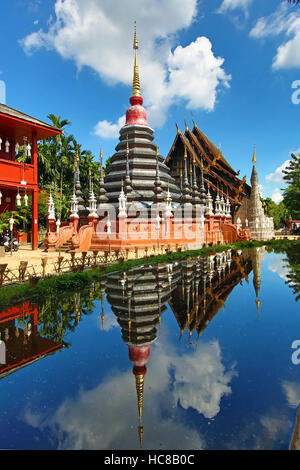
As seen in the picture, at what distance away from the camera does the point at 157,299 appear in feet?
28.1

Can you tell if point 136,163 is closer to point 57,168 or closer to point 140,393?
point 57,168

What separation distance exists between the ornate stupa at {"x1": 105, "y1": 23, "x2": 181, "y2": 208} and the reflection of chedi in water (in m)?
12.4

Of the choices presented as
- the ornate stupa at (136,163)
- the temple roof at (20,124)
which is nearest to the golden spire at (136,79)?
the ornate stupa at (136,163)

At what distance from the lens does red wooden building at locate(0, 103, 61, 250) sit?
1908 cm

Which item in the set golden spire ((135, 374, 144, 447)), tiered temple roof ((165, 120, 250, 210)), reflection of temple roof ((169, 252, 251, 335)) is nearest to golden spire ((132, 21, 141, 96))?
tiered temple roof ((165, 120, 250, 210))

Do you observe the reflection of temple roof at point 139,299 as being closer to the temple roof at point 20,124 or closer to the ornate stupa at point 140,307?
the ornate stupa at point 140,307

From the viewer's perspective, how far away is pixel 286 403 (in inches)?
143

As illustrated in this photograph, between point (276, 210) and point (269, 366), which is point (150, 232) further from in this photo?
point (276, 210)

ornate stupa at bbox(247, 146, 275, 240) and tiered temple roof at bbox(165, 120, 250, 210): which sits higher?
tiered temple roof at bbox(165, 120, 250, 210)

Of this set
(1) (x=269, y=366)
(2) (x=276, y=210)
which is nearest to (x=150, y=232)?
(1) (x=269, y=366)

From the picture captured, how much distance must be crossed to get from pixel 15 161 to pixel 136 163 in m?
11.3

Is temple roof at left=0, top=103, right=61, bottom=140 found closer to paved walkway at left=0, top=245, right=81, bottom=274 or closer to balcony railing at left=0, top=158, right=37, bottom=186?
balcony railing at left=0, top=158, right=37, bottom=186

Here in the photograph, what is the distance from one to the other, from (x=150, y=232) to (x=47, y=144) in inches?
934

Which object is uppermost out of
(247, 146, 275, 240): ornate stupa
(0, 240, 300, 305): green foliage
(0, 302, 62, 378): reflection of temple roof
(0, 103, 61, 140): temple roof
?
(0, 103, 61, 140): temple roof
